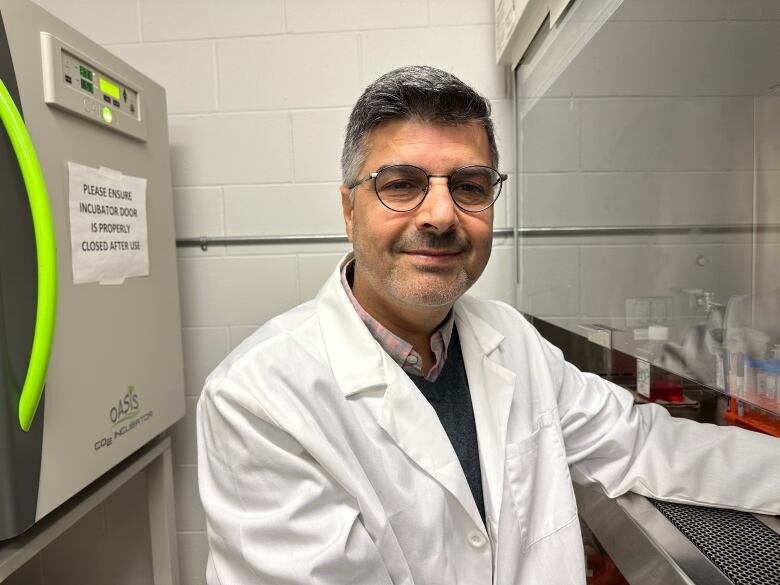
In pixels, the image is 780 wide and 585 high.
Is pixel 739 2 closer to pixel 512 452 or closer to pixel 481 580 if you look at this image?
pixel 512 452

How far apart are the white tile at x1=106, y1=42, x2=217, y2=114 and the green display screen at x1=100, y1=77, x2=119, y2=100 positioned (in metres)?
0.40

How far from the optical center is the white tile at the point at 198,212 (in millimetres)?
1517

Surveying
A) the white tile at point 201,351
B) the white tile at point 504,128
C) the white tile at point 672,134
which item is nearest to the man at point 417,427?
the white tile at point 672,134

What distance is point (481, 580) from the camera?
0.77 metres

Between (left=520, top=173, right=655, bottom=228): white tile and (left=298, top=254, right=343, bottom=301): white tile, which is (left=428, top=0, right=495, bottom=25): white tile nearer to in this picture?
(left=520, top=173, right=655, bottom=228): white tile

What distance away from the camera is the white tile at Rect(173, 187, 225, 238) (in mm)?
1517

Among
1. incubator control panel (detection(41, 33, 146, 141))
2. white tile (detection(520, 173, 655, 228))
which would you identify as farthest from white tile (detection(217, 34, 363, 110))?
white tile (detection(520, 173, 655, 228))

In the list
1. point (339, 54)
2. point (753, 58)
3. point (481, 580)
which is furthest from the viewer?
point (339, 54)

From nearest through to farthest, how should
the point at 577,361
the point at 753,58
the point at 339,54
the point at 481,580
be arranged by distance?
the point at 753,58
the point at 481,580
the point at 577,361
the point at 339,54

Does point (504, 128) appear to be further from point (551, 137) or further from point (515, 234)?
point (515, 234)

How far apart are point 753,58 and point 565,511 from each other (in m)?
0.77

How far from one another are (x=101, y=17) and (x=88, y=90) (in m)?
0.70

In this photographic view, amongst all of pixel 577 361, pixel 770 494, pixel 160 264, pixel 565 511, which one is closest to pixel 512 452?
pixel 565 511

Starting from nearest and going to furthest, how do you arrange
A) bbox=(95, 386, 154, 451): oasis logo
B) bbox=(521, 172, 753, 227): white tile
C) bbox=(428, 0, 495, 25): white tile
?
bbox=(521, 172, 753, 227): white tile → bbox=(95, 386, 154, 451): oasis logo → bbox=(428, 0, 495, 25): white tile
